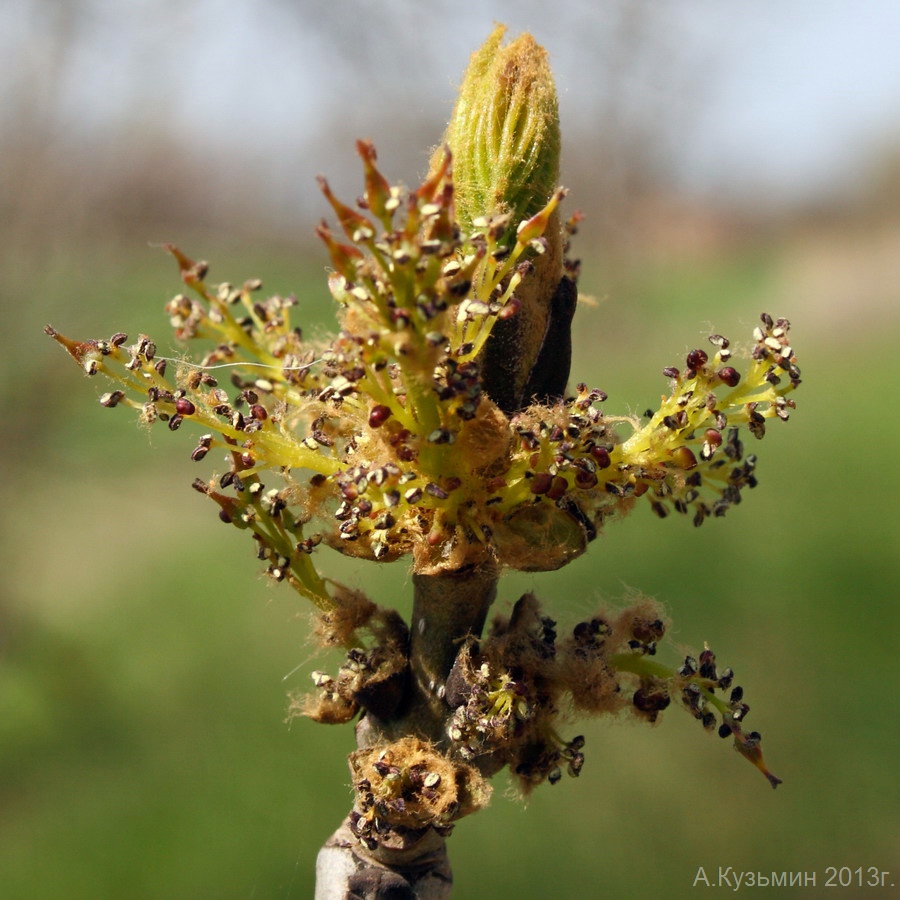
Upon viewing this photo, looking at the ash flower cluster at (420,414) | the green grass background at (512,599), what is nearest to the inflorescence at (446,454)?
the ash flower cluster at (420,414)

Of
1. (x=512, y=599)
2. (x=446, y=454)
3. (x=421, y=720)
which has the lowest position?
(x=421, y=720)

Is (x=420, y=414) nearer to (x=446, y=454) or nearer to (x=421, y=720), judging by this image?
(x=446, y=454)

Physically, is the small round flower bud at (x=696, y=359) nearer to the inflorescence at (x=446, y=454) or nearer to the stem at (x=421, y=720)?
the inflorescence at (x=446, y=454)

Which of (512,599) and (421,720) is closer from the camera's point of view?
(421,720)

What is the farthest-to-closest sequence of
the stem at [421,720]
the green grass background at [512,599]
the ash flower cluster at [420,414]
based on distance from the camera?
the green grass background at [512,599] → the stem at [421,720] → the ash flower cluster at [420,414]

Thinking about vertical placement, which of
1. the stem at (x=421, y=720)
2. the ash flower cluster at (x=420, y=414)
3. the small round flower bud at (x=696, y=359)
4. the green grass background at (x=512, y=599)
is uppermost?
the green grass background at (x=512, y=599)

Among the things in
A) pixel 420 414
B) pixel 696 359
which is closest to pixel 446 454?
pixel 420 414

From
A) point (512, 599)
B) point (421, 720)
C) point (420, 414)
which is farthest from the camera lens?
point (512, 599)

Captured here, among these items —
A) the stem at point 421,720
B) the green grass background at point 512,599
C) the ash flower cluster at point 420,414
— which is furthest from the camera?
the green grass background at point 512,599

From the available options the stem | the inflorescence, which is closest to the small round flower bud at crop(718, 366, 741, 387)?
the inflorescence

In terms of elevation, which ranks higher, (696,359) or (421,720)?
(696,359)
